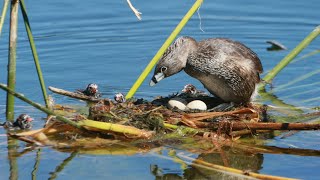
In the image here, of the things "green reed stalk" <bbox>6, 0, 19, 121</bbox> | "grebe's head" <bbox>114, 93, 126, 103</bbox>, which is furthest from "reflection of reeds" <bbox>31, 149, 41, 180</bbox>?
"grebe's head" <bbox>114, 93, 126, 103</bbox>

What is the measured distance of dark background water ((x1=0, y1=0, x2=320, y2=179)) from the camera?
367 inches

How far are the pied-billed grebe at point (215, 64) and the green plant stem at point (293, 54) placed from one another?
41 cm

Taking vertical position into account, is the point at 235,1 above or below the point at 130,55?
above

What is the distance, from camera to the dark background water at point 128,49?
9.33 m

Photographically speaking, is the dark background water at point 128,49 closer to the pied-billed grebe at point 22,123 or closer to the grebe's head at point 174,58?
the pied-billed grebe at point 22,123

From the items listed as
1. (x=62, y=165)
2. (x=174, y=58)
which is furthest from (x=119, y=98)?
(x=62, y=165)

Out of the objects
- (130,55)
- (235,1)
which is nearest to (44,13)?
(130,55)

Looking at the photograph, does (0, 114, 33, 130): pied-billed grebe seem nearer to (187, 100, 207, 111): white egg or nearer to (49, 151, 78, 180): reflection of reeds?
(49, 151, 78, 180): reflection of reeds

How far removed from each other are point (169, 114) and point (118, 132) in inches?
32.9

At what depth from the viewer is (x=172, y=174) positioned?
900 centimetres

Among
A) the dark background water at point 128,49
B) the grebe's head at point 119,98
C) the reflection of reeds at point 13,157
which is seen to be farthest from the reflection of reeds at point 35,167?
the grebe's head at point 119,98

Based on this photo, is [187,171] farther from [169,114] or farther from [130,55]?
[130,55]

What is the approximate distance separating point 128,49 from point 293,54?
3.71 metres

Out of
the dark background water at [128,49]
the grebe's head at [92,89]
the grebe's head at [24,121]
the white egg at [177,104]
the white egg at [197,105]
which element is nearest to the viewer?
the dark background water at [128,49]
